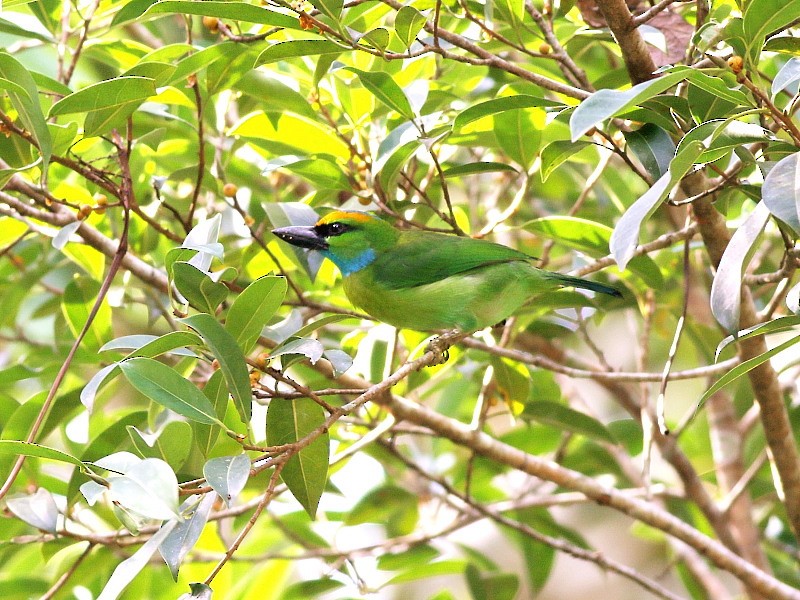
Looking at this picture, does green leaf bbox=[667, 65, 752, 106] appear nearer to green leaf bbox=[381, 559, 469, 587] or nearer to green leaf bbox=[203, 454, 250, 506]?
green leaf bbox=[203, 454, 250, 506]

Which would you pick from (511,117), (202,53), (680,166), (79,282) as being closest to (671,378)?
(511,117)

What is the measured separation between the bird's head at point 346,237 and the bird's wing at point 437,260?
0.23 ft

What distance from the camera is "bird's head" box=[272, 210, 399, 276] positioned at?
8.46ft

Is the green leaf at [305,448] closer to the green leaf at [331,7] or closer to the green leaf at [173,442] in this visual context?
the green leaf at [173,442]

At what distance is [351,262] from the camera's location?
291 cm

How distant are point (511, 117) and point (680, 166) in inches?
42.5

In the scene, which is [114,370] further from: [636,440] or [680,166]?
[636,440]

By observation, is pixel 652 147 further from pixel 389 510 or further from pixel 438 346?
pixel 389 510

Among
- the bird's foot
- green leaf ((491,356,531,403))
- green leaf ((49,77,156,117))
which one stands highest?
green leaf ((49,77,156,117))

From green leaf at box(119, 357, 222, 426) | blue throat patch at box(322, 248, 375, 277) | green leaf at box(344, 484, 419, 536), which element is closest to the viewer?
green leaf at box(119, 357, 222, 426)

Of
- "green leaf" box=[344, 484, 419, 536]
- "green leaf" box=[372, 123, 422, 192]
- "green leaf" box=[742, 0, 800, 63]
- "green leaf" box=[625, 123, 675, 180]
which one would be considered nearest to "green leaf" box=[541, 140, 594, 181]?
"green leaf" box=[625, 123, 675, 180]

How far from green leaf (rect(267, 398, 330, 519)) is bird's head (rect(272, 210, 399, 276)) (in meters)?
0.67

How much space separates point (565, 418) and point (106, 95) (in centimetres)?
175

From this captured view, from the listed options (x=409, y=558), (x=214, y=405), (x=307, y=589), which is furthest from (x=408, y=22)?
(x=307, y=589)
